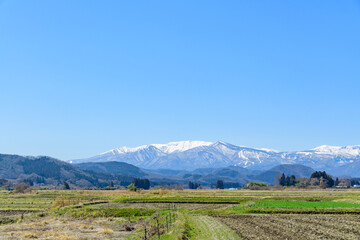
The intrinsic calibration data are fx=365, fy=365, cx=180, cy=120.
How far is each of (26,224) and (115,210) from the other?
21.5m

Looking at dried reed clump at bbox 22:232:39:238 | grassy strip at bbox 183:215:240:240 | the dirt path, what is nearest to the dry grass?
dried reed clump at bbox 22:232:39:238

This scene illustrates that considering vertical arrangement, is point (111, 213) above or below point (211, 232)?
below

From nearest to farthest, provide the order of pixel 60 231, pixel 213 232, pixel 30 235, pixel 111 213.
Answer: pixel 213 232
pixel 30 235
pixel 60 231
pixel 111 213

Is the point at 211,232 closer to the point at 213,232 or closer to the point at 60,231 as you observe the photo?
the point at 213,232

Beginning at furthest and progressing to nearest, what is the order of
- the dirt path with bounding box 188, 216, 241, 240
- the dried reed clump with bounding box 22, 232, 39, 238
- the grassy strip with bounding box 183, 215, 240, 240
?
the dried reed clump with bounding box 22, 232, 39, 238 < the grassy strip with bounding box 183, 215, 240, 240 < the dirt path with bounding box 188, 216, 241, 240

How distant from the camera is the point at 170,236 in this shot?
3356 centimetres

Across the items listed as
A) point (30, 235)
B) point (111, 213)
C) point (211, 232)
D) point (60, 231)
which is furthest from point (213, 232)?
point (111, 213)

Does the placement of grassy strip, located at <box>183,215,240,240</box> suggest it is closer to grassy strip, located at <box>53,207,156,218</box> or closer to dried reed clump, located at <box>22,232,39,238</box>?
dried reed clump, located at <box>22,232,39,238</box>

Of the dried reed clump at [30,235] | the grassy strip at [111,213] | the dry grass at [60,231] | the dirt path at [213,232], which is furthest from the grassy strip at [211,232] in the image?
the grassy strip at [111,213]

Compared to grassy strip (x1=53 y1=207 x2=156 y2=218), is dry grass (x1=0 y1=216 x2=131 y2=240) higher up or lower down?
higher up

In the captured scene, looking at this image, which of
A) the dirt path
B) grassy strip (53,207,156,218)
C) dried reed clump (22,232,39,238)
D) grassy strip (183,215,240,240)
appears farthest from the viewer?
grassy strip (53,207,156,218)

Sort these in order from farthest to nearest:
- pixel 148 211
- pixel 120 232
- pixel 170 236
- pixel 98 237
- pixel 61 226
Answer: pixel 148 211
pixel 61 226
pixel 120 232
pixel 98 237
pixel 170 236

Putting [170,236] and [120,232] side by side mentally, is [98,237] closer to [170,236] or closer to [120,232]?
[120,232]

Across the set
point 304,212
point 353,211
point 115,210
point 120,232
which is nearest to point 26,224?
point 120,232
